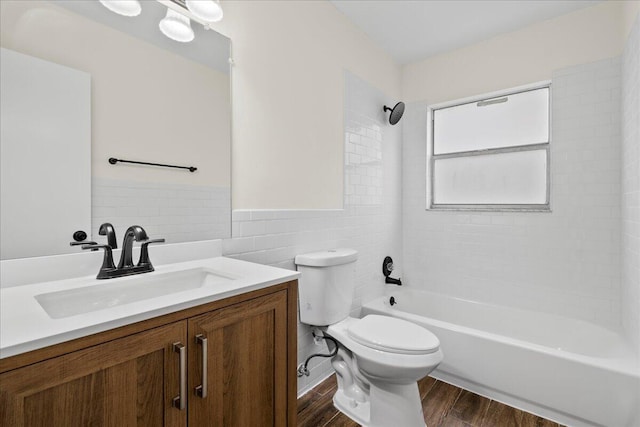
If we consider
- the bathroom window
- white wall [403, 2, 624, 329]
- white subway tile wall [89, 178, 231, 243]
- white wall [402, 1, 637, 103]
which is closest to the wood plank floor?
white wall [403, 2, 624, 329]

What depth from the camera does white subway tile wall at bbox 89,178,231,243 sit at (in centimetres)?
114

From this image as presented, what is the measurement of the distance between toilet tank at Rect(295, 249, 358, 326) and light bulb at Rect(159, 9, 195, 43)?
1.26 m

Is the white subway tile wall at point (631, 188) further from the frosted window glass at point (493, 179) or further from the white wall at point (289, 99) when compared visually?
the white wall at point (289, 99)

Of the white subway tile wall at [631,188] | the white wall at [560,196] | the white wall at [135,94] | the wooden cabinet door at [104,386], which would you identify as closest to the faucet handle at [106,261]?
the white wall at [135,94]

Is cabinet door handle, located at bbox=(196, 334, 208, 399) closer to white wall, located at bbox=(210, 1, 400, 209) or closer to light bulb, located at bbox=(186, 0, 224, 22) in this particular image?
white wall, located at bbox=(210, 1, 400, 209)

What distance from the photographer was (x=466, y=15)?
7.33 ft

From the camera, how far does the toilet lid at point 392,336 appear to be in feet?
4.82

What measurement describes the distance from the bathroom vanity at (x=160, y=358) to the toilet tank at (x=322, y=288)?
60 centimetres

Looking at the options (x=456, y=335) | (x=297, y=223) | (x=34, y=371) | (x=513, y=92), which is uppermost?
(x=513, y=92)

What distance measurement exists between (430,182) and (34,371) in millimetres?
2916

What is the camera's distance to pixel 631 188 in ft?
5.71

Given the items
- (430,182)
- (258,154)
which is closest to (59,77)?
(258,154)

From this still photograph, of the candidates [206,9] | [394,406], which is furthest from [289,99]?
[394,406]

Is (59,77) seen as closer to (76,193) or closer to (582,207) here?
(76,193)
